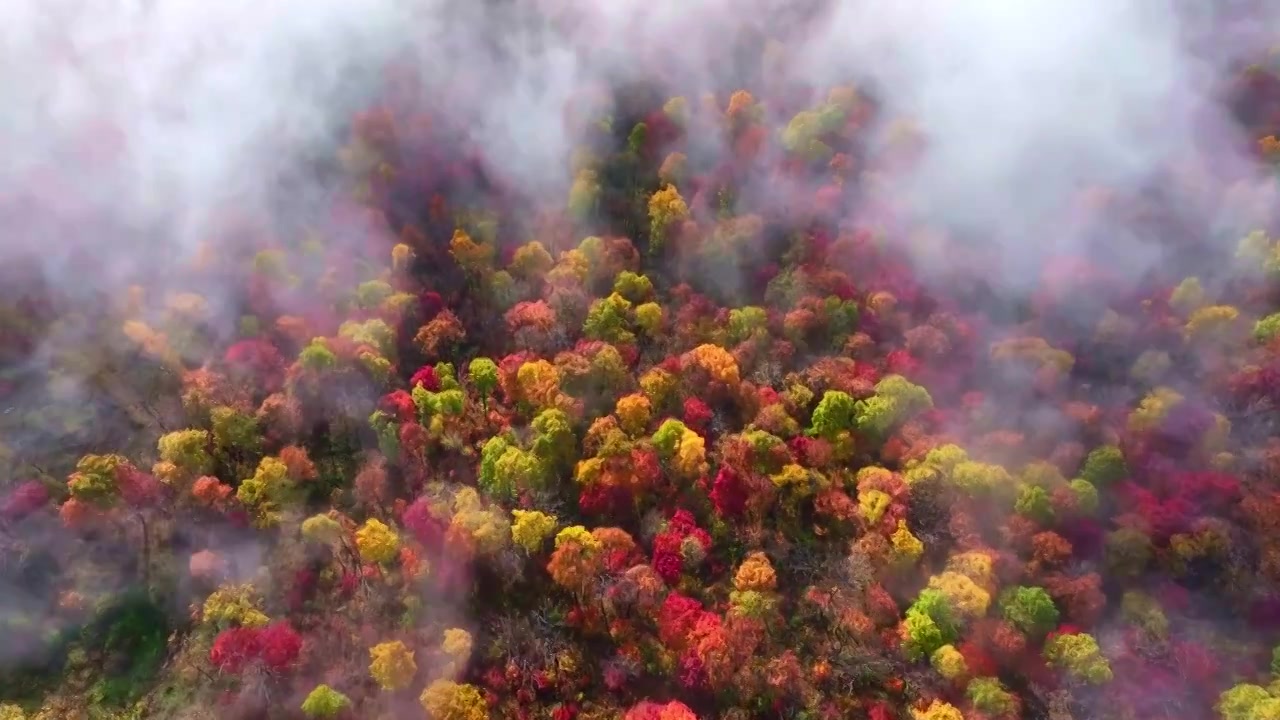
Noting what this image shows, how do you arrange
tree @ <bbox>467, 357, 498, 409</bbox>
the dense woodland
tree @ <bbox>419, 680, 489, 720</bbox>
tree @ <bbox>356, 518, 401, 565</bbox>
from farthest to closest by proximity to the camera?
tree @ <bbox>467, 357, 498, 409</bbox> < tree @ <bbox>356, 518, 401, 565</bbox> < the dense woodland < tree @ <bbox>419, 680, 489, 720</bbox>

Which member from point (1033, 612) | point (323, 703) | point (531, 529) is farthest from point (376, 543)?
point (1033, 612)

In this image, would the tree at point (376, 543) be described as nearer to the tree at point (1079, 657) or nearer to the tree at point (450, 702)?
the tree at point (450, 702)

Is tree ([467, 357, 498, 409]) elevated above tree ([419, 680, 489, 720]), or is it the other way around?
tree ([467, 357, 498, 409])

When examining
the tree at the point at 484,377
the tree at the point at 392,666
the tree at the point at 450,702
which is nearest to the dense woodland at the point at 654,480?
the tree at the point at 392,666

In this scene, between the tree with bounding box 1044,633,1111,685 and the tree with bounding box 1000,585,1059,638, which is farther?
the tree with bounding box 1000,585,1059,638

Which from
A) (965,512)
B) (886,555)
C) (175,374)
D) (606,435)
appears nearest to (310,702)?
(606,435)

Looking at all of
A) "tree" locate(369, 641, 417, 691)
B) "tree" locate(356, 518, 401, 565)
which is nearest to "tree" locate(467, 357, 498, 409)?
"tree" locate(356, 518, 401, 565)

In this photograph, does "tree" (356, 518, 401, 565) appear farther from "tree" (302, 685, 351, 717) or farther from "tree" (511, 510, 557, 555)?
"tree" (302, 685, 351, 717)

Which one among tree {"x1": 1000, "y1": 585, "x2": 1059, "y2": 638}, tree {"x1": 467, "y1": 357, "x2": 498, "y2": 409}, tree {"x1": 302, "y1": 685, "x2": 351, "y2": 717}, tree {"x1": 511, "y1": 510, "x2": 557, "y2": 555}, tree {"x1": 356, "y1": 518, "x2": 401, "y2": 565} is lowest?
tree {"x1": 302, "y1": 685, "x2": 351, "y2": 717}

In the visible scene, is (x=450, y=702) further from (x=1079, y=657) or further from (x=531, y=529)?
(x=1079, y=657)
